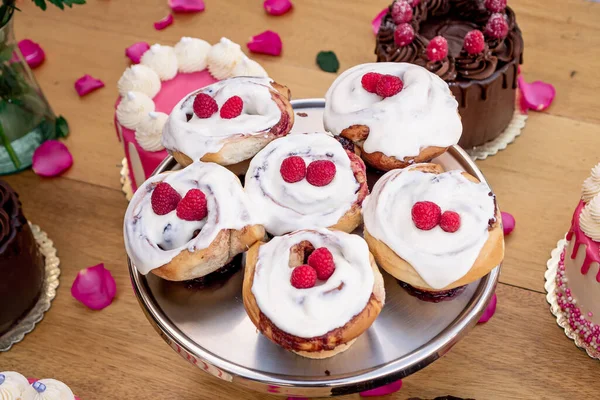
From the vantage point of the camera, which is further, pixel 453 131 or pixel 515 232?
pixel 515 232

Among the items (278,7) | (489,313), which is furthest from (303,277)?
(278,7)

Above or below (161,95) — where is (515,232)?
below

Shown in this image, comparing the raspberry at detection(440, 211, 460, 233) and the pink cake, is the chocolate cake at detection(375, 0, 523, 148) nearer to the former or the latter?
the pink cake

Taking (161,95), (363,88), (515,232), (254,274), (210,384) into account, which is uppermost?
(363,88)

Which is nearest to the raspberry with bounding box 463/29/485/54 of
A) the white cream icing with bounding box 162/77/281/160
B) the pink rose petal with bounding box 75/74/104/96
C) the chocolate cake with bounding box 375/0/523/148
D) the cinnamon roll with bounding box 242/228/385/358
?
the chocolate cake with bounding box 375/0/523/148

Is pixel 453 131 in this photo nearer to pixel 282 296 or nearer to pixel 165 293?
pixel 282 296

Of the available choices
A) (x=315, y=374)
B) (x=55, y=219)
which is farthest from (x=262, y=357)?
(x=55, y=219)
